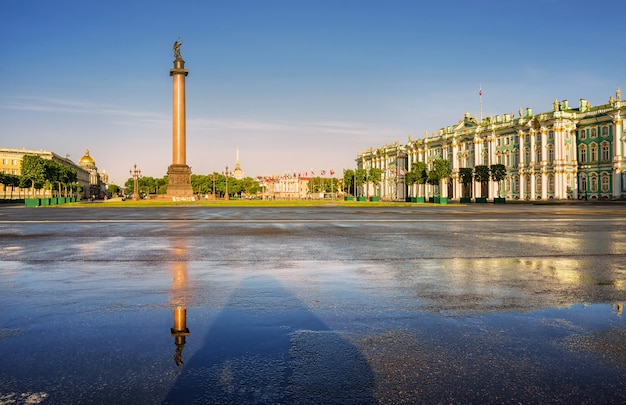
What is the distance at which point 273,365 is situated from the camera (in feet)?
14.0

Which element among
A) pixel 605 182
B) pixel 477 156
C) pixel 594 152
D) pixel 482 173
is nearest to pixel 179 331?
pixel 605 182

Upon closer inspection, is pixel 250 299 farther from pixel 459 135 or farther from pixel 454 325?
pixel 459 135

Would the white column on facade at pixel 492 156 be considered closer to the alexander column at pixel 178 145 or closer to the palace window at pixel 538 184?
the palace window at pixel 538 184

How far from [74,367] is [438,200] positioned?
82.7 meters

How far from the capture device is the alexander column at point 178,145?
72.9 metres

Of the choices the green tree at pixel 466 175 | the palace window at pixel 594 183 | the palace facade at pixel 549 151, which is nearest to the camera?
the palace facade at pixel 549 151

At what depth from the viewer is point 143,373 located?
409cm

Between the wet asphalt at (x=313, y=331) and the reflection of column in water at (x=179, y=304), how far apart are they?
0.04 meters

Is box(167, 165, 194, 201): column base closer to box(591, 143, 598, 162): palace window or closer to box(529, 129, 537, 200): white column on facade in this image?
box(529, 129, 537, 200): white column on facade

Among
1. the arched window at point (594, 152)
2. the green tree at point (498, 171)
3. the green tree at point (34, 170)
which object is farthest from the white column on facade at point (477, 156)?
the green tree at point (34, 170)

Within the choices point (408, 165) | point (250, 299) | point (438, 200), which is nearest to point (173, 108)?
point (438, 200)

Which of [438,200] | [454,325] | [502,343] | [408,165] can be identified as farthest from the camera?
[408,165]

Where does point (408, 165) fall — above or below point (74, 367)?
above

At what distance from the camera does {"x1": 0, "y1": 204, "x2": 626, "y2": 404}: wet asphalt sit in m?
3.80
